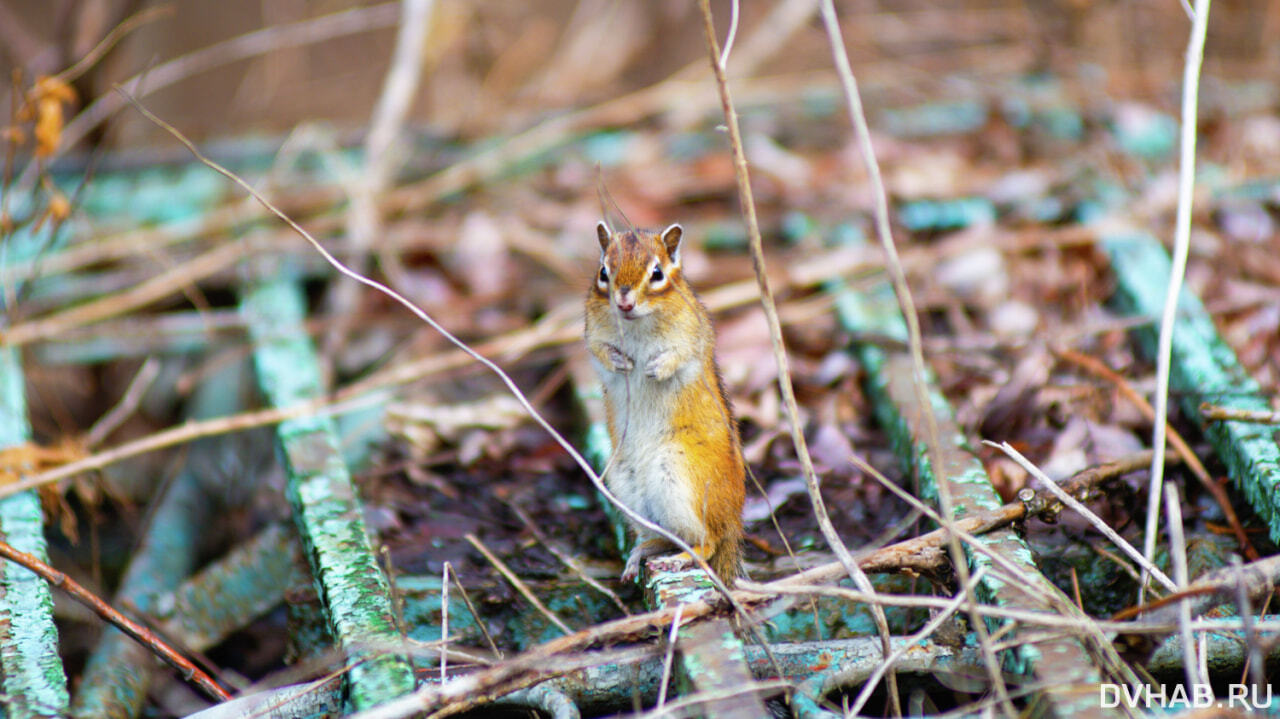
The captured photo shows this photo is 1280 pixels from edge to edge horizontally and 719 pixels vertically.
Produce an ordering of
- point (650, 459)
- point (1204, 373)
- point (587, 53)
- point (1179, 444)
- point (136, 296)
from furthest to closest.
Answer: point (587, 53)
point (136, 296)
point (1204, 373)
point (1179, 444)
point (650, 459)

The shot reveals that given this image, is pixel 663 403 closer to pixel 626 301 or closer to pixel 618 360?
pixel 618 360

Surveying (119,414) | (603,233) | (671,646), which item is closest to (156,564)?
(119,414)

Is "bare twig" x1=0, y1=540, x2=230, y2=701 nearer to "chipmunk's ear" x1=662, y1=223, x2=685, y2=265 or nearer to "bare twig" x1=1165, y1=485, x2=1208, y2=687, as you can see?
"chipmunk's ear" x1=662, y1=223, x2=685, y2=265

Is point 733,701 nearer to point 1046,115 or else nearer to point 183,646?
point 183,646

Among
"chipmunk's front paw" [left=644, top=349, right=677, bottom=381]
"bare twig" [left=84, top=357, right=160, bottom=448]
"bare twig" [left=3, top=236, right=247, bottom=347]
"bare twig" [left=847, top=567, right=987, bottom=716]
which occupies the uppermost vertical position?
"bare twig" [left=3, top=236, right=247, bottom=347]

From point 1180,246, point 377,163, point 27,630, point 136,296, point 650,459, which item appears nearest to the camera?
point 27,630

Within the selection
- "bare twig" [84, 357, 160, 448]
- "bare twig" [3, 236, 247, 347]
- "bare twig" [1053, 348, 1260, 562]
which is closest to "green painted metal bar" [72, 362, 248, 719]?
"bare twig" [84, 357, 160, 448]

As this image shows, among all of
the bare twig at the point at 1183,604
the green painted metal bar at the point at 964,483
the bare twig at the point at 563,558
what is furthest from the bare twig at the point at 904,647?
the bare twig at the point at 563,558
